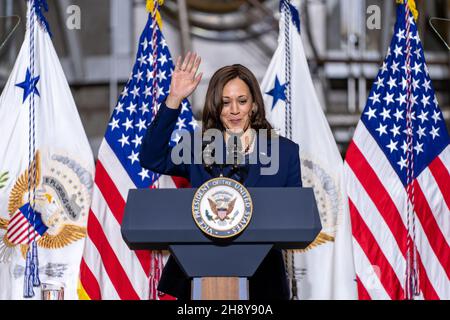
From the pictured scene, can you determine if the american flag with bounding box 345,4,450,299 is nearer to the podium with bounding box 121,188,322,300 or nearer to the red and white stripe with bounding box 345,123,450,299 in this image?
the red and white stripe with bounding box 345,123,450,299

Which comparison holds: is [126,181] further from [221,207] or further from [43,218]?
[221,207]

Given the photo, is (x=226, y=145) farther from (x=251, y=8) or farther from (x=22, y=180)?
(x=251, y=8)

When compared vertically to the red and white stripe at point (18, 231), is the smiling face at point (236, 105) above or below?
above

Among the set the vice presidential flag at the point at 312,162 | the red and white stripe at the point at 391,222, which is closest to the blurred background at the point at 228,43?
the vice presidential flag at the point at 312,162

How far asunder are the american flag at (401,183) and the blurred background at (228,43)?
1.95 m

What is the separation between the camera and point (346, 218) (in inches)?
150

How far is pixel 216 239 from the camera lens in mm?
1913

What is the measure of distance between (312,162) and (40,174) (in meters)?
1.34

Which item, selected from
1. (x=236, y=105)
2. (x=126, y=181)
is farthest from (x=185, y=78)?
(x=126, y=181)

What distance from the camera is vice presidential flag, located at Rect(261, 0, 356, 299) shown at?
3.78 m

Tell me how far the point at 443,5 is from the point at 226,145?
14.0 ft

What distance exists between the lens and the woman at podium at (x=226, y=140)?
7.42 feet

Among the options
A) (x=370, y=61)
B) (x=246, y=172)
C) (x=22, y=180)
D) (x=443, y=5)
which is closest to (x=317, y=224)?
(x=246, y=172)

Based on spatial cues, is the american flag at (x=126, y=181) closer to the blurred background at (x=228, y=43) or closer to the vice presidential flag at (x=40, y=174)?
the vice presidential flag at (x=40, y=174)
